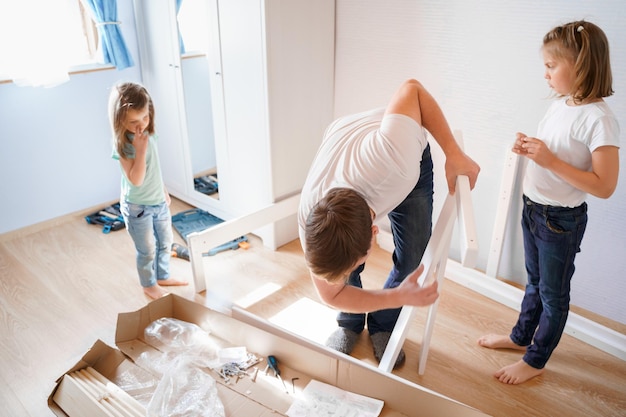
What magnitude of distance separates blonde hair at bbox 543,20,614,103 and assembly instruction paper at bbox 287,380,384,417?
1038 millimetres

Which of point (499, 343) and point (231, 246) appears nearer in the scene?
point (499, 343)

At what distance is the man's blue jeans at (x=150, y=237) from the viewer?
2.02 m

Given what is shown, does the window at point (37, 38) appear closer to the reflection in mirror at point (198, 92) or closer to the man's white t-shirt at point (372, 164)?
the reflection in mirror at point (198, 92)

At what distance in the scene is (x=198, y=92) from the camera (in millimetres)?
2689

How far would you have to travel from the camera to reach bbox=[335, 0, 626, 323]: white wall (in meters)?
1.82

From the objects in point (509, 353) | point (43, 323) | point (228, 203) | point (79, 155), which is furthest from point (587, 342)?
point (79, 155)

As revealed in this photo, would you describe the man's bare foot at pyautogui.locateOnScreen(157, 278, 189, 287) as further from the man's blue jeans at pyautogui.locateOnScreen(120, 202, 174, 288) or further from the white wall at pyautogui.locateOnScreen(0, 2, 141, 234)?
the white wall at pyautogui.locateOnScreen(0, 2, 141, 234)

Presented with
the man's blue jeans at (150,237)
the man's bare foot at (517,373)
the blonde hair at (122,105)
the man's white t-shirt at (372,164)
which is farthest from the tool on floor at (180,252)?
the man's bare foot at (517,373)

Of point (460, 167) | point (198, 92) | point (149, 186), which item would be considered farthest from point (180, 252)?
point (460, 167)

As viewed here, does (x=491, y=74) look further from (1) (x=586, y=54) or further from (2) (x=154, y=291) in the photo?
(2) (x=154, y=291)

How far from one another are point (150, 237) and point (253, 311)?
1.78ft

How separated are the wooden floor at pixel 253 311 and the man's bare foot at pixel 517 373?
22 millimetres

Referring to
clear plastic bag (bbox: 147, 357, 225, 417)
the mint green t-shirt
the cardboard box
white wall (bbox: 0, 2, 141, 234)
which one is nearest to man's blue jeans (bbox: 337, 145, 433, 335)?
the cardboard box

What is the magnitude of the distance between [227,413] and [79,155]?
2.07m
